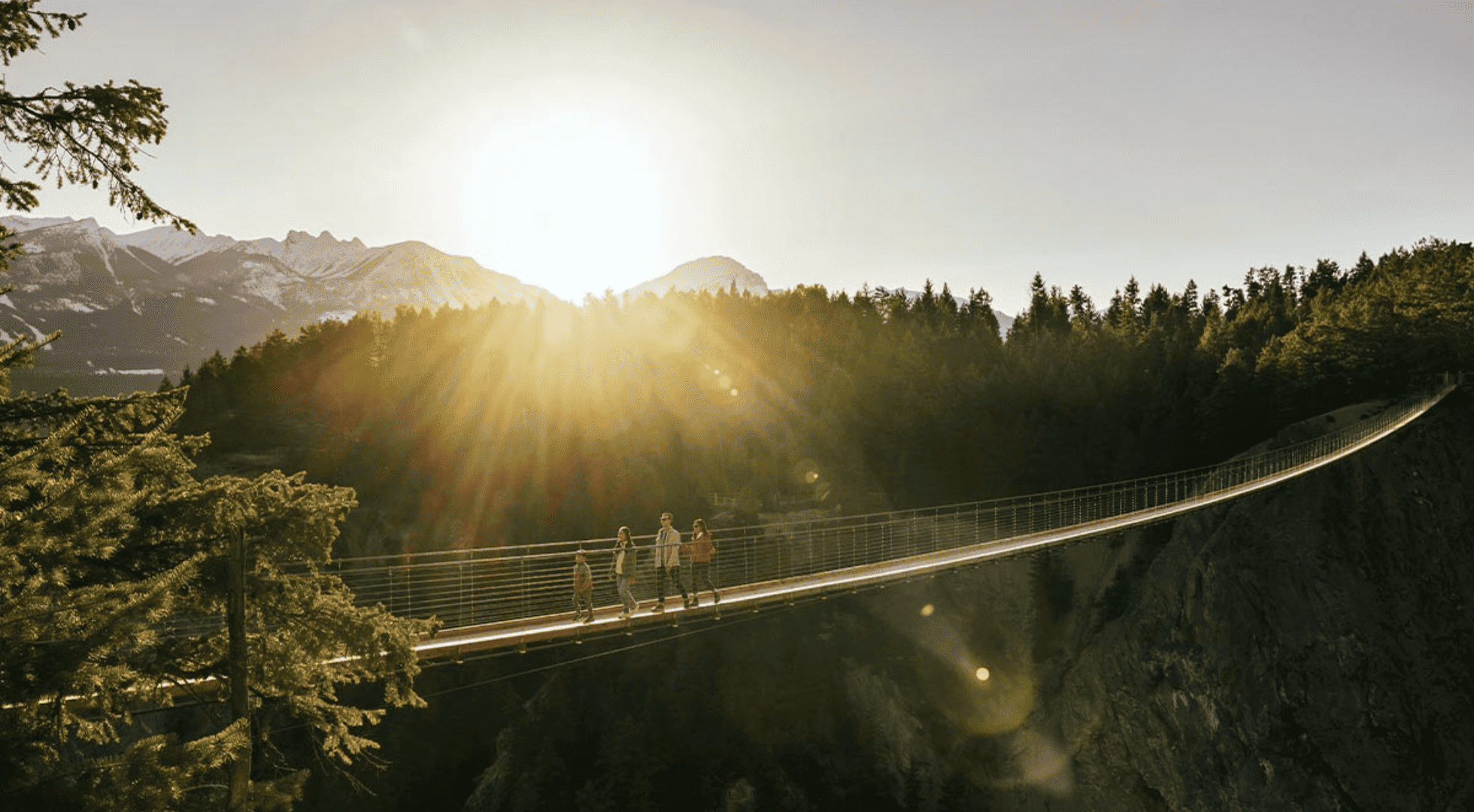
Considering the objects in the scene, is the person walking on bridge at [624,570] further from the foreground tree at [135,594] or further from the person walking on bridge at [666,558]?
the foreground tree at [135,594]

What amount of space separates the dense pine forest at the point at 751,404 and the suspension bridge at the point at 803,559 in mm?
1868

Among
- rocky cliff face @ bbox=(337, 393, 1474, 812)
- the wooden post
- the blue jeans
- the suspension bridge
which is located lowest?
rocky cliff face @ bbox=(337, 393, 1474, 812)

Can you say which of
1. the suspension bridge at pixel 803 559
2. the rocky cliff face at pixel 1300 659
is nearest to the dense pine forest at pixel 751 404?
the suspension bridge at pixel 803 559

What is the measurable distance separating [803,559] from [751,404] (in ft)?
45.9

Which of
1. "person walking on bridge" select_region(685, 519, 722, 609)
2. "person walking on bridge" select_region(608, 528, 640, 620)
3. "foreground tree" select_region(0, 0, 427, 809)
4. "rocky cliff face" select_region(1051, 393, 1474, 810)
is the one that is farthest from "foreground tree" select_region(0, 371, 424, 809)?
"rocky cliff face" select_region(1051, 393, 1474, 810)

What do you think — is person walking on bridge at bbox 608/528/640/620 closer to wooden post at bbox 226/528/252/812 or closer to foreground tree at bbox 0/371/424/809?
foreground tree at bbox 0/371/424/809

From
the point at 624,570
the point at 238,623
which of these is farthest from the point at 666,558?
the point at 238,623

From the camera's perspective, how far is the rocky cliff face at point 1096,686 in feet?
73.2

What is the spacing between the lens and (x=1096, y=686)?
25812 mm

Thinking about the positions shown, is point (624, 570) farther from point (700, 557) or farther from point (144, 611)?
point (144, 611)

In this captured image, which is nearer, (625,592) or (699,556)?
(625,592)

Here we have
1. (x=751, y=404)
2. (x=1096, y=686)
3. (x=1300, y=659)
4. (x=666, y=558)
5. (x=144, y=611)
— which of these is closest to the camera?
(x=144, y=611)

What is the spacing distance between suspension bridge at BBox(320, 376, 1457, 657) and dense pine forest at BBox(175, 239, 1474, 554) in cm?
187

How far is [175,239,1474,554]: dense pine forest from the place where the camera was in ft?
116
